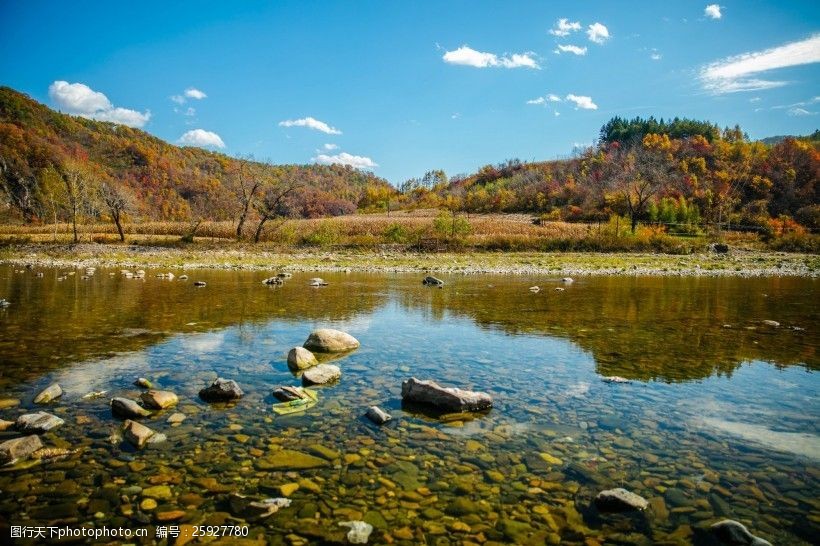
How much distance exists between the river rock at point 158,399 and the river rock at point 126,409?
0.74 feet

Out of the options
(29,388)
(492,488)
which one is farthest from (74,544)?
(29,388)

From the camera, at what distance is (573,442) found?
576 cm

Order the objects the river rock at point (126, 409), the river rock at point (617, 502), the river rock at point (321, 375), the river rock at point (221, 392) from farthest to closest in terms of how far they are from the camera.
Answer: the river rock at point (321, 375) < the river rock at point (221, 392) < the river rock at point (126, 409) < the river rock at point (617, 502)

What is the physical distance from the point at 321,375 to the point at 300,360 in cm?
93

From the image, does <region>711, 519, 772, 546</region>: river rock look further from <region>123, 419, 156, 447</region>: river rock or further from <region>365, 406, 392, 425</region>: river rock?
<region>123, 419, 156, 447</region>: river rock

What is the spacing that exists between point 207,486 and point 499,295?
1712 cm

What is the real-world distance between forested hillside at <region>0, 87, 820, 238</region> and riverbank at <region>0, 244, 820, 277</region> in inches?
480

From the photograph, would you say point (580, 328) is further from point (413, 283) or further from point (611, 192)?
point (611, 192)

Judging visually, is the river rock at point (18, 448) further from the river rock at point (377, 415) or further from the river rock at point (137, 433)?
the river rock at point (377, 415)

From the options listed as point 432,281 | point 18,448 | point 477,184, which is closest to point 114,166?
point 477,184

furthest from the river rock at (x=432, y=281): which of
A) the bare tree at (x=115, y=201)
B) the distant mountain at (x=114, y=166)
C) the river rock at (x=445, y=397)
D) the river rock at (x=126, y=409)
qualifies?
the distant mountain at (x=114, y=166)

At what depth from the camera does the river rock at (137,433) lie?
17.8ft

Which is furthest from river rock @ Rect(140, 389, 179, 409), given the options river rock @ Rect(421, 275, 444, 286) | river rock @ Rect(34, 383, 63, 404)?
river rock @ Rect(421, 275, 444, 286)

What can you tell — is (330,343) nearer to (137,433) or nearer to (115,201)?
(137,433)
